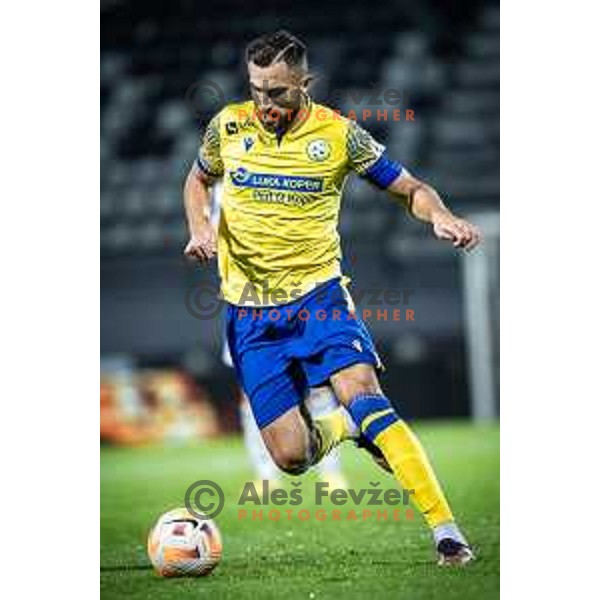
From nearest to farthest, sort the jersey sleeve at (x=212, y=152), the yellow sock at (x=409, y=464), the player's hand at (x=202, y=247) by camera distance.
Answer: the player's hand at (x=202, y=247), the yellow sock at (x=409, y=464), the jersey sleeve at (x=212, y=152)

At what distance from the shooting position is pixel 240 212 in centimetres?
578

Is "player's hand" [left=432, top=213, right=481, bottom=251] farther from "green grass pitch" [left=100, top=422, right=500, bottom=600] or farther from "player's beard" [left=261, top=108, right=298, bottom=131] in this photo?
"green grass pitch" [left=100, top=422, right=500, bottom=600]

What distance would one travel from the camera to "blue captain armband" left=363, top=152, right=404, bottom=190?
223 inches

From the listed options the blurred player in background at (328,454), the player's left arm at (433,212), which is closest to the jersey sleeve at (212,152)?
the blurred player in background at (328,454)

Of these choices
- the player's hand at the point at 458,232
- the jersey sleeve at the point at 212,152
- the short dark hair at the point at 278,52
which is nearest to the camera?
the player's hand at the point at 458,232

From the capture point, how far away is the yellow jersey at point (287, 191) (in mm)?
5688

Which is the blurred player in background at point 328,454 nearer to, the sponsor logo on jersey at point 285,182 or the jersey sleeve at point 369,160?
the sponsor logo on jersey at point 285,182

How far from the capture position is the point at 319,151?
5.68 m

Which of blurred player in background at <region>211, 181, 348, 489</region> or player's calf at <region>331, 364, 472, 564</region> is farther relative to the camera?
blurred player in background at <region>211, 181, 348, 489</region>

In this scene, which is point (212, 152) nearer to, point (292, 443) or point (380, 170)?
point (380, 170)

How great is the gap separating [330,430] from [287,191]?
0.92 metres

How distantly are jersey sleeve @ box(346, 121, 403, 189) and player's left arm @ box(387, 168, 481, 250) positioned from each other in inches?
1.2

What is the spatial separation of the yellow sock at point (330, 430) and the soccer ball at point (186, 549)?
506 millimetres

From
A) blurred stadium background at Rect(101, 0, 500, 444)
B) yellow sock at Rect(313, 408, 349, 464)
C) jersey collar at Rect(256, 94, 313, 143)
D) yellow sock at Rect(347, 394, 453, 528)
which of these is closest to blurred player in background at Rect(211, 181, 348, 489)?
yellow sock at Rect(313, 408, 349, 464)
